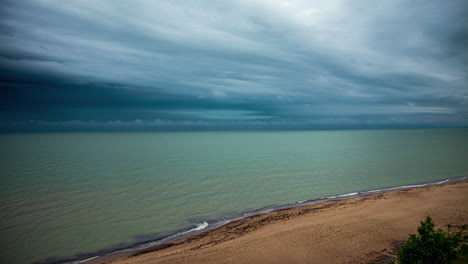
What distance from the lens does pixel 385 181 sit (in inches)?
1097

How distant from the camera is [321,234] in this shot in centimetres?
1245

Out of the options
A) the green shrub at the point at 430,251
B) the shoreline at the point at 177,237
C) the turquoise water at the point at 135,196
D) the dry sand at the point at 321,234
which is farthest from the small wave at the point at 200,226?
the green shrub at the point at 430,251

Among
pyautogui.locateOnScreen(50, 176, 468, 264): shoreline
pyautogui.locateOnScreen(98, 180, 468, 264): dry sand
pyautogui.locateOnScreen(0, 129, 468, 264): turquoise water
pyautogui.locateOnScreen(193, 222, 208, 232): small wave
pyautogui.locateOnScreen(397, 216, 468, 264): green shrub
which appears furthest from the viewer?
pyautogui.locateOnScreen(193, 222, 208, 232): small wave

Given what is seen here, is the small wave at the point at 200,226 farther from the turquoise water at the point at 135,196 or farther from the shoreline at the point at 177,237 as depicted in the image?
the turquoise water at the point at 135,196

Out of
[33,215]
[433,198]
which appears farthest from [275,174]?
[33,215]

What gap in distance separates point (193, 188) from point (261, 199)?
7512 millimetres

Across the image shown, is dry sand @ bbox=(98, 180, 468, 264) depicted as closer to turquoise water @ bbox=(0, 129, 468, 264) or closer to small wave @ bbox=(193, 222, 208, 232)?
small wave @ bbox=(193, 222, 208, 232)

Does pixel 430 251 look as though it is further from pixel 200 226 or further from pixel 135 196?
pixel 135 196

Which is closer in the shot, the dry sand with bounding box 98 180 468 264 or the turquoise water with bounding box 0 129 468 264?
the dry sand with bounding box 98 180 468 264

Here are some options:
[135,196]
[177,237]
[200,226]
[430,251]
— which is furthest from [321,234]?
→ [135,196]

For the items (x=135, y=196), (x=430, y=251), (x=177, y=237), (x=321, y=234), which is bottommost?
(x=177, y=237)

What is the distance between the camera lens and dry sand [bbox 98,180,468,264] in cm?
1044

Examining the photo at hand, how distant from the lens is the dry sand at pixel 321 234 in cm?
1044

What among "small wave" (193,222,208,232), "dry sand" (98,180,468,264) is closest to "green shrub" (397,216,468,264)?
"dry sand" (98,180,468,264)
